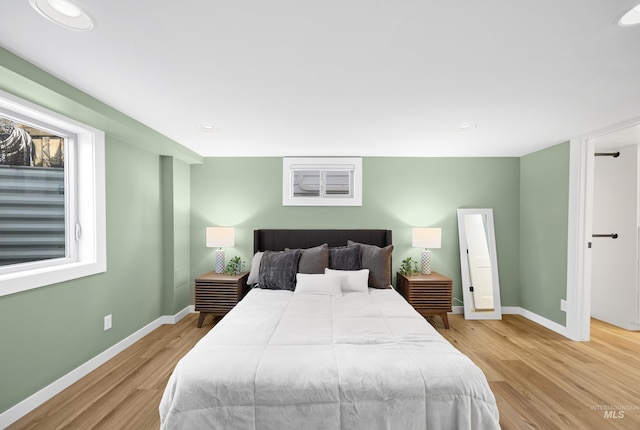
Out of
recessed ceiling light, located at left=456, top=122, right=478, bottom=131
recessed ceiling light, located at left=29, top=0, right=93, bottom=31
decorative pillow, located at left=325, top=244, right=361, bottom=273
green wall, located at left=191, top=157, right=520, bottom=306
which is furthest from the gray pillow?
recessed ceiling light, located at left=29, top=0, right=93, bottom=31

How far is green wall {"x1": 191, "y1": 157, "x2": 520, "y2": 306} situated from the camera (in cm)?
431

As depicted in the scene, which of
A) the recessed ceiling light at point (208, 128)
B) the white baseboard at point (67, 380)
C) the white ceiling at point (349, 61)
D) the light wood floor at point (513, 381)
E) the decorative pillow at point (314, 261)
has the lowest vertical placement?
the light wood floor at point (513, 381)

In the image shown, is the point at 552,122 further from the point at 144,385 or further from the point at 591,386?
the point at 144,385

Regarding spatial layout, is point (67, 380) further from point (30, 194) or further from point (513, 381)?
point (513, 381)

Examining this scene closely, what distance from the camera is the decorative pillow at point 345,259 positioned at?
3609 mm

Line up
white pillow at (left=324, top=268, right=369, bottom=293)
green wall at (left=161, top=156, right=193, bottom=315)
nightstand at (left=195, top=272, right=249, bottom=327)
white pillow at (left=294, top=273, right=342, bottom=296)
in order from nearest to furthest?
white pillow at (left=294, top=273, right=342, bottom=296), white pillow at (left=324, top=268, right=369, bottom=293), nightstand at (left=195, top=272, right=249, bottom=327), green wall at (left=161, top=156, right=193, bottom=315)

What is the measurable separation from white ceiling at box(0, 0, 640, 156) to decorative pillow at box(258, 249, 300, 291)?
5.29 feet

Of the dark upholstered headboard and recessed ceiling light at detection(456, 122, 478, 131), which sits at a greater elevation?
recessed ceiling light at detection(456, 122, 478, 131)

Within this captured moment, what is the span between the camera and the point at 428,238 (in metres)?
3.97

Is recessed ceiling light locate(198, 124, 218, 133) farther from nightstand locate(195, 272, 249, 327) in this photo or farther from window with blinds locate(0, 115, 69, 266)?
nightstand locate(195, 272, 249, 327)

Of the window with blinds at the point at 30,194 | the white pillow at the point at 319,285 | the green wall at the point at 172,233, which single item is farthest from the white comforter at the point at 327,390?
the green wall at the point at 172,233

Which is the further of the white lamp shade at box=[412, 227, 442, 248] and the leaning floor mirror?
the leaning floor mirror

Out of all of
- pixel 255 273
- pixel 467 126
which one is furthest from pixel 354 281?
pixel 467 126

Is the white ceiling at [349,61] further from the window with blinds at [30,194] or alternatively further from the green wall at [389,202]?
the green wall at [389,202]
